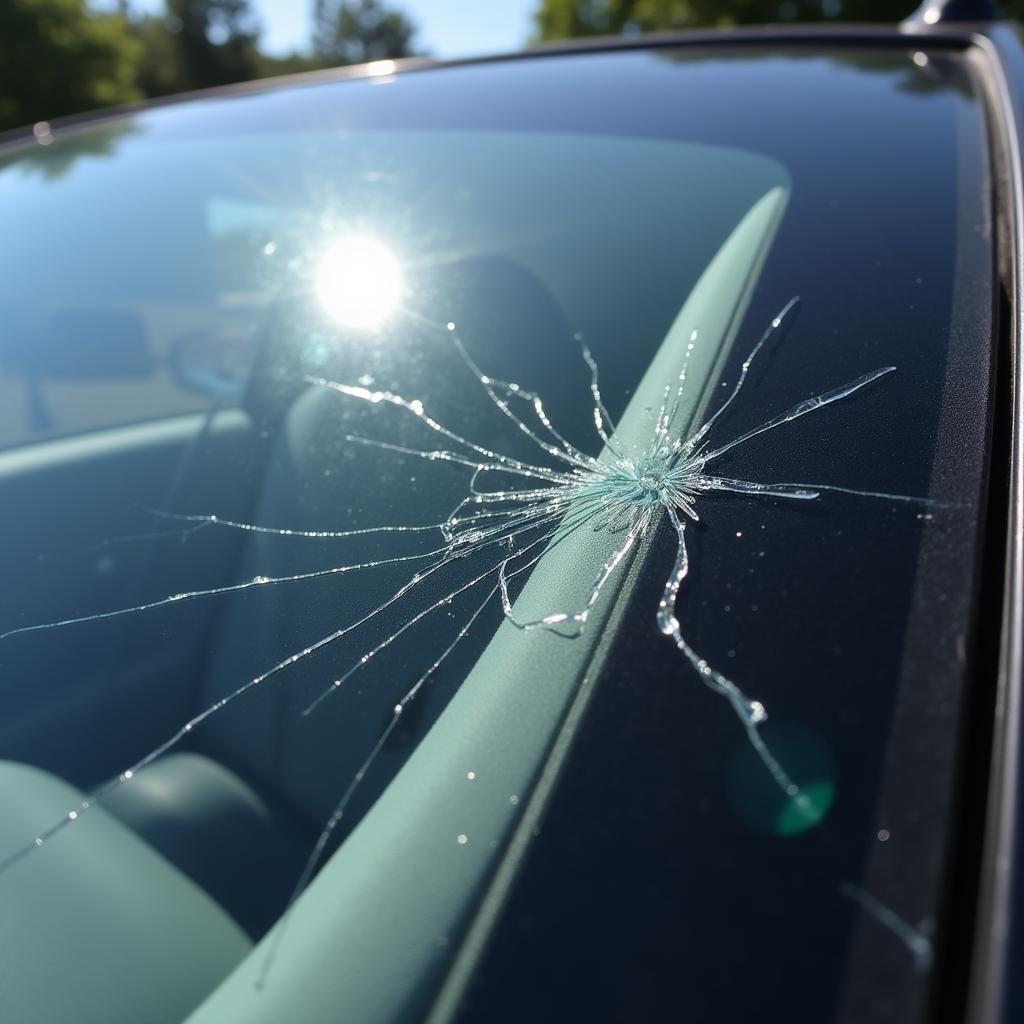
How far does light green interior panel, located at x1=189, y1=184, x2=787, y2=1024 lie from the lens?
2.20 feet

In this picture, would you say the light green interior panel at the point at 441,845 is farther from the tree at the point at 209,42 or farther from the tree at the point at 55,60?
the tree at the point at 209,42

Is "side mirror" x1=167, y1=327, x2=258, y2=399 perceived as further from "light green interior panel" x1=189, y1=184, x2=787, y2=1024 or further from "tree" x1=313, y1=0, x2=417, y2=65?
"tree" x1=313, y1=0, x2=417, y2=65

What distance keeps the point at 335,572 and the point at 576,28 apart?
577 inches

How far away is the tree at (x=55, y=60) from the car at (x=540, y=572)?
14025mm

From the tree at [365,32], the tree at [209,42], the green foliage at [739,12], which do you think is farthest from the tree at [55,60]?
the tree at [365,32]

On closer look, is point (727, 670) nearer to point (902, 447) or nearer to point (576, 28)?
point (902, 447)

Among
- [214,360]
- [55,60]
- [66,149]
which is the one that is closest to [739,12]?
[55,60]

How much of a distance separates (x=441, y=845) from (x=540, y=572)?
0.90 feet

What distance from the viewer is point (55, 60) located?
13.8 m

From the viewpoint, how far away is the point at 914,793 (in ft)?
2.09

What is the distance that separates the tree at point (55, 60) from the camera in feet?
44.3

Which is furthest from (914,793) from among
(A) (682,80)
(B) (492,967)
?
(A) (682,80)

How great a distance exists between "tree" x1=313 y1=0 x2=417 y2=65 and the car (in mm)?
31230

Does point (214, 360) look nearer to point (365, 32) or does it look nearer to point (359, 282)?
point (359, 282)
